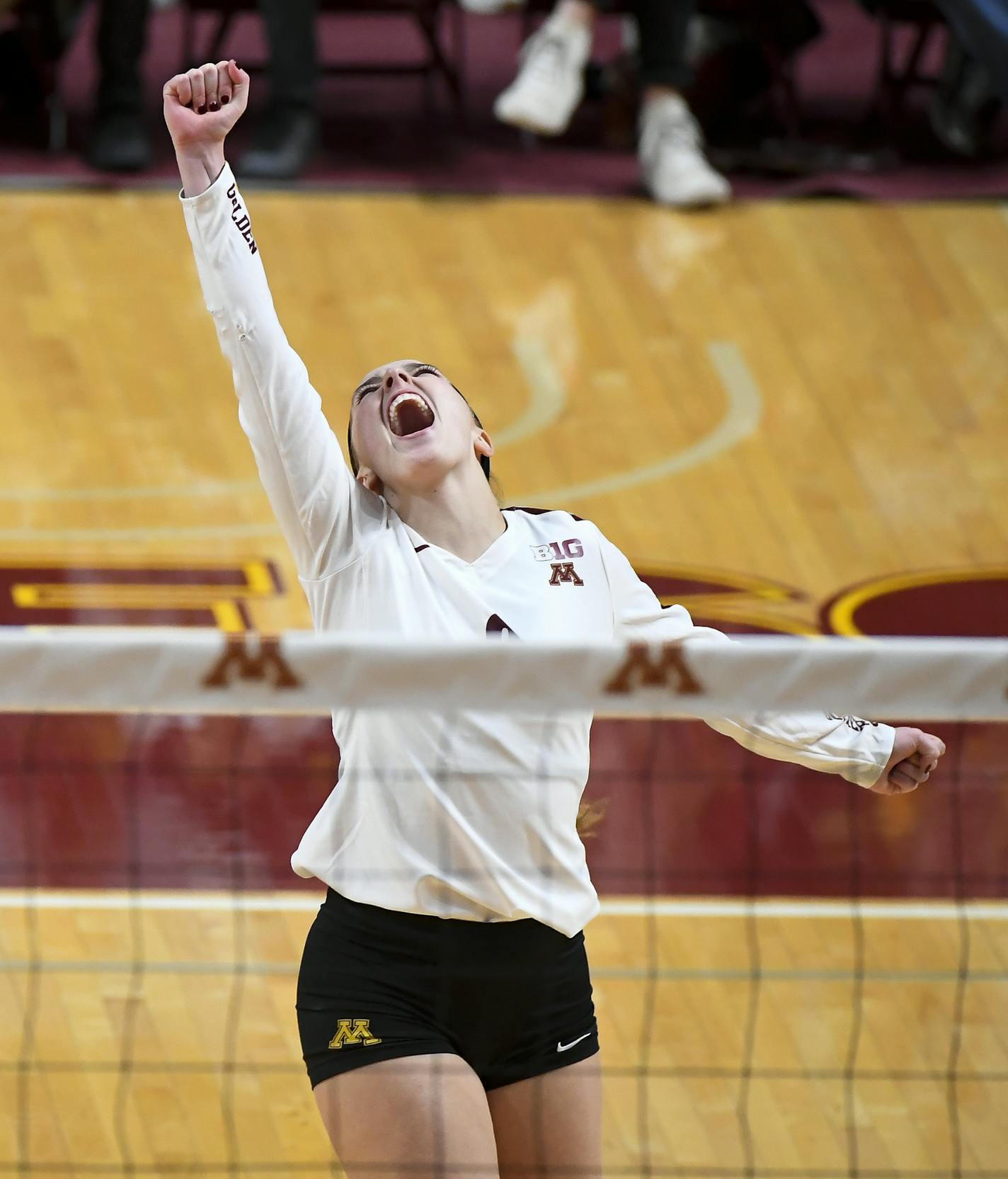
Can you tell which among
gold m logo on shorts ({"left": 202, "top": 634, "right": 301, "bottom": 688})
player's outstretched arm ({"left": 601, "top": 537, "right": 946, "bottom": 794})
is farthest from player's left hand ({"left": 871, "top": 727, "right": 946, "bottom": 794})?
gold m logo on shorts ({"left": 202, "top": 634, "right": 301, "bottom": 688})

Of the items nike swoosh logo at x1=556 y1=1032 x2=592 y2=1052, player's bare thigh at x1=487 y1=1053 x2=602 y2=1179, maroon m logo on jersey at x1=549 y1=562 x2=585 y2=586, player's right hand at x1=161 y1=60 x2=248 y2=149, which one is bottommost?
player's bare thigh at x1=487 y1=1053 x2=602 y2=1179

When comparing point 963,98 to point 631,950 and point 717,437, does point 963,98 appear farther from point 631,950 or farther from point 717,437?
point 631,950

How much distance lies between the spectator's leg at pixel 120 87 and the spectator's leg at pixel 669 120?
8.00 feet

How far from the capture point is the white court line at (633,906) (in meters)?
5.45

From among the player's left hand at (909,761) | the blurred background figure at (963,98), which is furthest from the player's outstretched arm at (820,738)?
the blurred background figure at (963,98)

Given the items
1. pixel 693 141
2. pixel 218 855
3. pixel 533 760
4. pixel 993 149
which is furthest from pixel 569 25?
pixel 533 760

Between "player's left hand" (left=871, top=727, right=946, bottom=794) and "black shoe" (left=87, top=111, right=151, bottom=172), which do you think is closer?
"player's left hand" (left=871, top=727, right=946, bottom=794)

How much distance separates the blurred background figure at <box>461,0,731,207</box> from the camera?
9.49 metres

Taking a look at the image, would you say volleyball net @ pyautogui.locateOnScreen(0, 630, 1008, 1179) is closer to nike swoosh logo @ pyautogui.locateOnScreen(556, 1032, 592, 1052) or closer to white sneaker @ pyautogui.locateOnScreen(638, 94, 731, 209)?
nike swoosh logo @ pyautogui.locateOnScreen(556, 1032, 592, 1052)

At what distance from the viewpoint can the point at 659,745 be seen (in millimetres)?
6391

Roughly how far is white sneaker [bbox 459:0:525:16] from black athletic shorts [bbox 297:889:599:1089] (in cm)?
752

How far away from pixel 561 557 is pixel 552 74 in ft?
21.6

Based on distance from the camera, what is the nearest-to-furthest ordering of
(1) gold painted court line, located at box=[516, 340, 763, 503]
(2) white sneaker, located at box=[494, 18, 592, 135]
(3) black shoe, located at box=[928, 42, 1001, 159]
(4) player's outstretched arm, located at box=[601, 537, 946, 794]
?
(4) player's outstretched arm, located at box=[601, 537, 946, 794] < (1) gold painted court line, located at box=[516, 340, 763, 503] < (2) white sneaker, located at box=[494, 18, 592, 135] < (3) black shoe, located at box=[928, 42, 1001, 159]

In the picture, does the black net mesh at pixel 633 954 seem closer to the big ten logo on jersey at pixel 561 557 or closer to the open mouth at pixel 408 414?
the big ten logo on jersey at pixel 561 557
